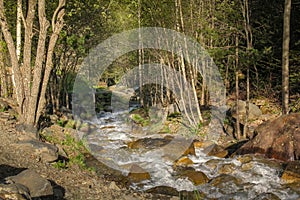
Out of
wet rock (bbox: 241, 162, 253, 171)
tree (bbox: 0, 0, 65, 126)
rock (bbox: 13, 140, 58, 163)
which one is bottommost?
wet rock (bbox: 241, 162, 253, 171)

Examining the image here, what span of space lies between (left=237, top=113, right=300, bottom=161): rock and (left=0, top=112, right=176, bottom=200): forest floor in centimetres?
560

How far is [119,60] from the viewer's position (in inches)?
1462

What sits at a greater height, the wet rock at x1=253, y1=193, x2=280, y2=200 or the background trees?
the background trees

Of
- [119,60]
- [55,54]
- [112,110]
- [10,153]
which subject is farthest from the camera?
[119,60]

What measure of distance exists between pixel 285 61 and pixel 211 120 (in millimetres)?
6284

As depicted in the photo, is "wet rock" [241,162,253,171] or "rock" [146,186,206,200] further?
"wet rock" [241,162,253,171]

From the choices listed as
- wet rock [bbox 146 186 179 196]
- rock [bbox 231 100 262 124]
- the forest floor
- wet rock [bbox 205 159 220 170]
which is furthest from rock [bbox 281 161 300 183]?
rock [bbox 231 100 262 124]

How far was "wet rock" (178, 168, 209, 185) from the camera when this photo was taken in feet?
36.3

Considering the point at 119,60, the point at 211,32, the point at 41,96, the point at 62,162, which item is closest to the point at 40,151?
the point at 62,162

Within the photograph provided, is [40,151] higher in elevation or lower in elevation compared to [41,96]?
lower

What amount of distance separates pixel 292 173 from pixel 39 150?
8.66 meters

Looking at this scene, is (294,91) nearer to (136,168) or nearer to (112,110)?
(136,168)

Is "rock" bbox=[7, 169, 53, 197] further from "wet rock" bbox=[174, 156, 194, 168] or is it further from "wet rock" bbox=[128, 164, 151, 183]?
"wet rock" bbox=[174, 156, 194, 168]

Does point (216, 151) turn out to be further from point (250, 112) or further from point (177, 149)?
point (250, 112)
